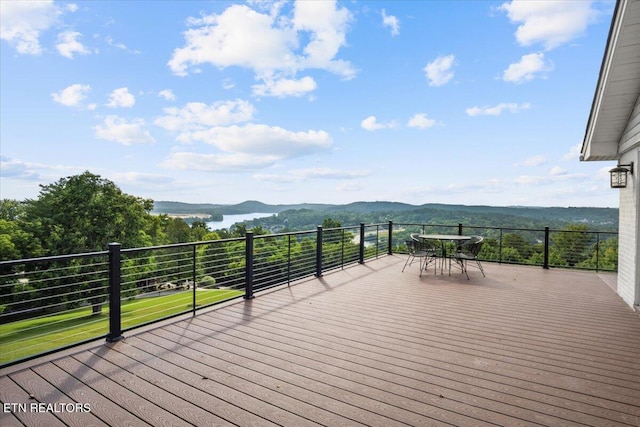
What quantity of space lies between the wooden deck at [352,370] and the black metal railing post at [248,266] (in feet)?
1.25

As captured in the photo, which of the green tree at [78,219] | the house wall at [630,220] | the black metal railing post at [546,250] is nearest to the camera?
the house wall at [630,220]

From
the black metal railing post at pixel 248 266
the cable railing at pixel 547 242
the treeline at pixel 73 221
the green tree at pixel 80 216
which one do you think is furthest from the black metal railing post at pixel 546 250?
the green tree at pixel 80 216

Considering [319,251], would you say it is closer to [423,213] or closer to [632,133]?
[632,133]

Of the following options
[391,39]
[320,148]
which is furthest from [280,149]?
[391,39]

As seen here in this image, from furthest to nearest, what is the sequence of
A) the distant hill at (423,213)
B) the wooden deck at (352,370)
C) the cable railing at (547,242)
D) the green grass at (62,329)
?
the distant hill at (423,213) < the cable railing at (547,242) < the green grass at (62,329) < the wooden deck at (352,370)

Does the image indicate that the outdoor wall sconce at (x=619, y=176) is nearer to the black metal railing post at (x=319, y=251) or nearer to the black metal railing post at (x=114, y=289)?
the black metal railing post at (x=319, y=251)

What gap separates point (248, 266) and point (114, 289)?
1845mm

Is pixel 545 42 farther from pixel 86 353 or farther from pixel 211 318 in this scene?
pixel 86 353

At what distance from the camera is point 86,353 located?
2967 mm

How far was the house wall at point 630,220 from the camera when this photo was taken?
456 cm

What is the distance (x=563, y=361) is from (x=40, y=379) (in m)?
4.17

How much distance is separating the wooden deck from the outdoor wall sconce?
72.9 inches

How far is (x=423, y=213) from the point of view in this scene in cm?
1388

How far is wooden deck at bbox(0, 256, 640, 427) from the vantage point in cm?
210
